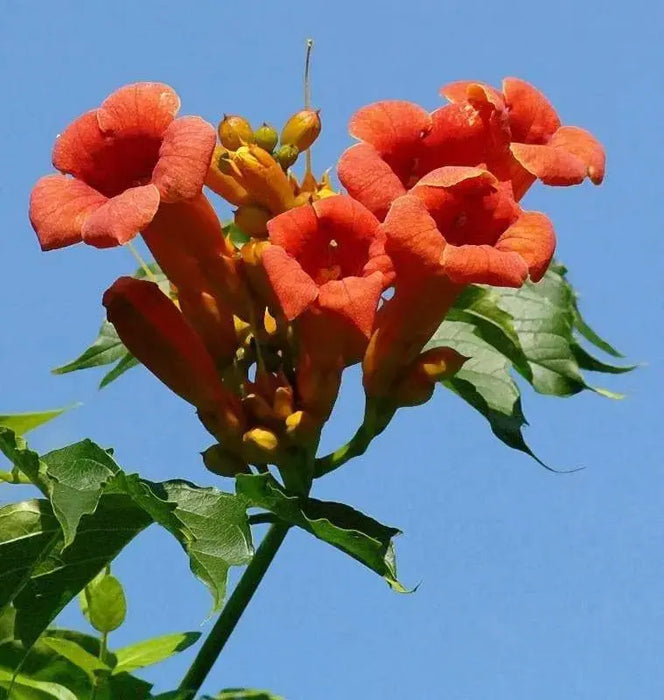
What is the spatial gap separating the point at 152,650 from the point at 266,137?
178 centimetres

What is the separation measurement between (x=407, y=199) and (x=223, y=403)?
35.6 inches

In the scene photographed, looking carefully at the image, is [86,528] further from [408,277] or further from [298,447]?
[408,277]

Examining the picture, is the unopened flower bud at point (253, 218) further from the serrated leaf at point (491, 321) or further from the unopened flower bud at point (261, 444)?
the serrated leaf at point (491, 321)

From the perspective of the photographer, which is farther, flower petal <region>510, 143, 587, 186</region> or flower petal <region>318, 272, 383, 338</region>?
flower petal <region>510, 143, 587, 186</region>

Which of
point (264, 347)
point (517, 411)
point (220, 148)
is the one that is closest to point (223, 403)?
point (264, 347)

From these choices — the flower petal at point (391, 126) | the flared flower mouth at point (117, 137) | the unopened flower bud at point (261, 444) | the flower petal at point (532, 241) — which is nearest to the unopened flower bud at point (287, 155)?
the flower petal at point (391, 126)

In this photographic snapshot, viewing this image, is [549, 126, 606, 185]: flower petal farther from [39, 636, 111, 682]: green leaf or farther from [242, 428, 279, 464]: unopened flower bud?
[39, 636, 111, 682]: green leaf

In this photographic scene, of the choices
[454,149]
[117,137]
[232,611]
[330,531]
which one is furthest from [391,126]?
[232,611]

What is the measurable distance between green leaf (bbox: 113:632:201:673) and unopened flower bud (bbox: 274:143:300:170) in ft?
5.30

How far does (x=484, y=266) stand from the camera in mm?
3461

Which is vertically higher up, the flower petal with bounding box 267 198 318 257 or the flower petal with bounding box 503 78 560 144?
the flower petal with bounding box 503 78 560 144

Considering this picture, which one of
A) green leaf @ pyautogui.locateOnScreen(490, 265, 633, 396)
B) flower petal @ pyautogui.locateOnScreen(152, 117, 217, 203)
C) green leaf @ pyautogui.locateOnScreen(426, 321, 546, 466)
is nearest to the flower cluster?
flower petal @ pyautogui.locateOnScreen(152, 117, 217, 203)

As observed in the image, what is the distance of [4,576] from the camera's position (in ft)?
10.9

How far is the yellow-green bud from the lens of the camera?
387 centimetres
